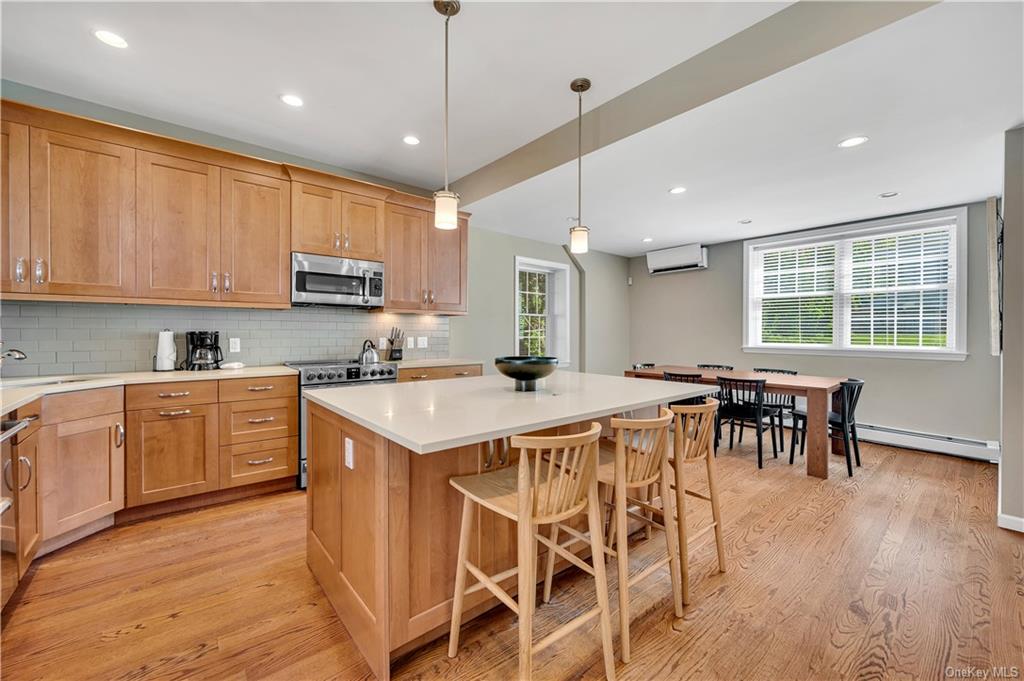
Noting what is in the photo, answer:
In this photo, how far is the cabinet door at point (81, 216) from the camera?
2.43 metres

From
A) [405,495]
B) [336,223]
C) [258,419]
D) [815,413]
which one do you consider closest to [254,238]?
[336,223]

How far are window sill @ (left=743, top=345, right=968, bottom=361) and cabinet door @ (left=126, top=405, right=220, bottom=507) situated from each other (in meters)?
5.81

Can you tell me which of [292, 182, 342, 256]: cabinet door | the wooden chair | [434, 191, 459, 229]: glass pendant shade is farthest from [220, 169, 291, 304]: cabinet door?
the wooden chair

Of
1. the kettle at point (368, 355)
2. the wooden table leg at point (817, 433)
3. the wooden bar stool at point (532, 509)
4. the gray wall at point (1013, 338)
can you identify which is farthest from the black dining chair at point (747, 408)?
the kettle at point (368, 355)

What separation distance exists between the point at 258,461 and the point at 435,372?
156cm

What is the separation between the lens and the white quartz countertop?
1.28 metres

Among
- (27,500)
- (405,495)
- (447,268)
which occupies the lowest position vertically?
(27,500)

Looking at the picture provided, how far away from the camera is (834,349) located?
4.82 meters

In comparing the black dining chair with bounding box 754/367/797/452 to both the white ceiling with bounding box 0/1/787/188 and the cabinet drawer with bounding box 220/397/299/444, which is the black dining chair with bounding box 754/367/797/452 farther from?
the cabinet drawer with bounding box 220/397/299/444

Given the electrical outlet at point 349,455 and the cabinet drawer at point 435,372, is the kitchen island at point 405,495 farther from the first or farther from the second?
the cabinet drawer at point 435,372

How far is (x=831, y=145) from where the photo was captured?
276cm

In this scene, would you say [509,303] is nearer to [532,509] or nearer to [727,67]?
[727,67]

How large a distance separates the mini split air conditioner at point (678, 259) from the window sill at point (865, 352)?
1307mm

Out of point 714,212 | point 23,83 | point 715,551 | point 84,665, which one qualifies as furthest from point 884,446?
point 23,83
